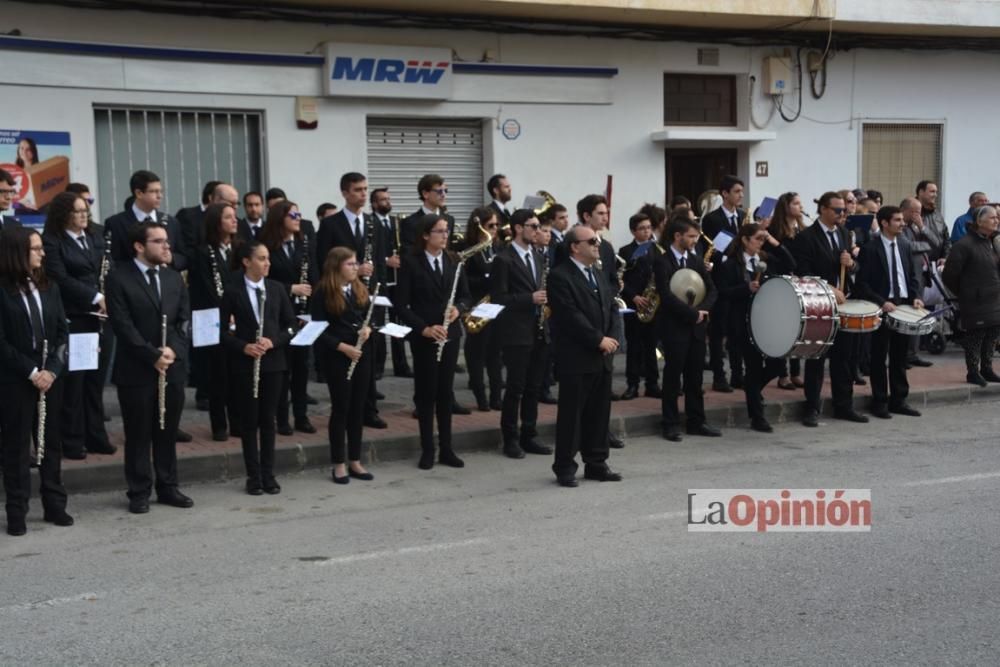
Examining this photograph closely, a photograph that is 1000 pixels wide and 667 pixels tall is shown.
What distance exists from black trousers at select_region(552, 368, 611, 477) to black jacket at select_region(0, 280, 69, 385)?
3.58 meters

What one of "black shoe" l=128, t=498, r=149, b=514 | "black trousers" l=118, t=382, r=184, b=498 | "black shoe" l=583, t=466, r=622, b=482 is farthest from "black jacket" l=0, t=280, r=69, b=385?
"black shoe" l=583, t=466, r=622, b=482

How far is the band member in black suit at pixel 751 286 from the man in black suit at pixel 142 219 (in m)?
5.18

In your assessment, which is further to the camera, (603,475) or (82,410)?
(82,410)

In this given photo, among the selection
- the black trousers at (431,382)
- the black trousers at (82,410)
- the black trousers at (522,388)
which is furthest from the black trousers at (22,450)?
the black trousers at (522,388)

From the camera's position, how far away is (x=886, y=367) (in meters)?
11.9

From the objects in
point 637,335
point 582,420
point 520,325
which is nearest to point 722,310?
point 637,335

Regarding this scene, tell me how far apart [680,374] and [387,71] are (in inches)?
246

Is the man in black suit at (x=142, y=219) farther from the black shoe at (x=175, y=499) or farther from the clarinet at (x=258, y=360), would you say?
the black shoe at (x=175, y=499)

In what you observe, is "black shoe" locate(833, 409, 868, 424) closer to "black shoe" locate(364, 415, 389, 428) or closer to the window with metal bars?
"black shoe" locate(364, 415, 389, 428)

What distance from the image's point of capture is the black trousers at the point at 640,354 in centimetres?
1228

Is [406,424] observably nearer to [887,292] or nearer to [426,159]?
[887,292]

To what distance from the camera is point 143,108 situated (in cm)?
1373

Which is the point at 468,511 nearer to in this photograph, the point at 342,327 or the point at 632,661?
the point at 342,327

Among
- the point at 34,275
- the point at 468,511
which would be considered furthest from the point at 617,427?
the point at 34,275
